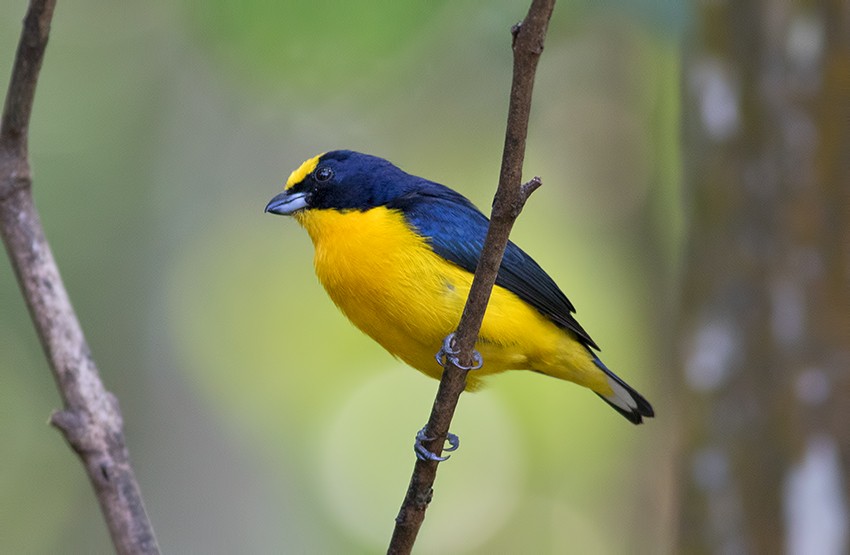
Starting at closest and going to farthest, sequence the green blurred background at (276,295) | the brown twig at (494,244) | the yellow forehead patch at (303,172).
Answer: the brown twig at (494,244), the yellow forehead patch at (303,172), the green blurred background at (276,295)

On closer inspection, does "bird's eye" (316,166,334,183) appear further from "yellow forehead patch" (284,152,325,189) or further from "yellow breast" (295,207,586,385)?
"yellow breast" (295,207,586,385)

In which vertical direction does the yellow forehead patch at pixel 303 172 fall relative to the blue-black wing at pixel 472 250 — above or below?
above

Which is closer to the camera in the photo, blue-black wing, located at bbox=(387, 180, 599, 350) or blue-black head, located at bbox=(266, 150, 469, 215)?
blue-black wing, located at bbox=(387, 180, 599, 350)

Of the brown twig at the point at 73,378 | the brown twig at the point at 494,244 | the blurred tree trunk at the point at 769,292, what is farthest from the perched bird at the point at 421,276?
the brown twig at the point at 73,378

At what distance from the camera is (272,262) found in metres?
9.86

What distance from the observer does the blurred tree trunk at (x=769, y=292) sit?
329 centimetres

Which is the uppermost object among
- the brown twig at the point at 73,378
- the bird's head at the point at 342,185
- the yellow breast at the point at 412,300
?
the bird's head at the point at 342,185

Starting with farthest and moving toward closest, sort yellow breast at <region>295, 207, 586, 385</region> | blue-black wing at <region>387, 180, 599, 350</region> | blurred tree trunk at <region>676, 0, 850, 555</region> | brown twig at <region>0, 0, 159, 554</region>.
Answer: blue-black wing at <region>387, 180, 599, 350</region> < yellow breast at <region>295, 207, 586, 385</region> < blurred tree trunk at <region>676, 0, 850, 555</region> < brown twig at <region>0, 0, 159, 554</region>

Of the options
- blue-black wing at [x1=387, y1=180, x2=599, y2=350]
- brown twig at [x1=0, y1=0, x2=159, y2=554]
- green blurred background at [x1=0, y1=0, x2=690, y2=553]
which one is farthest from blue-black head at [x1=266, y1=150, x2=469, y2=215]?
green blurred background at [x1=0, y1=0, x2=690, y2=553]

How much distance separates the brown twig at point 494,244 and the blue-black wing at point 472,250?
981mm

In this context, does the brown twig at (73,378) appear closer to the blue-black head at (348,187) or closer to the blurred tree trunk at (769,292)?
the blue-black head at (348,187)

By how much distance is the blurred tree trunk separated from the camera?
3.29 meters

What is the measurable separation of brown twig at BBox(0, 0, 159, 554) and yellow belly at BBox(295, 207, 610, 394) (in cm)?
129

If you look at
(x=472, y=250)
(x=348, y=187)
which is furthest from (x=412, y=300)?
(x=348, y=187)
